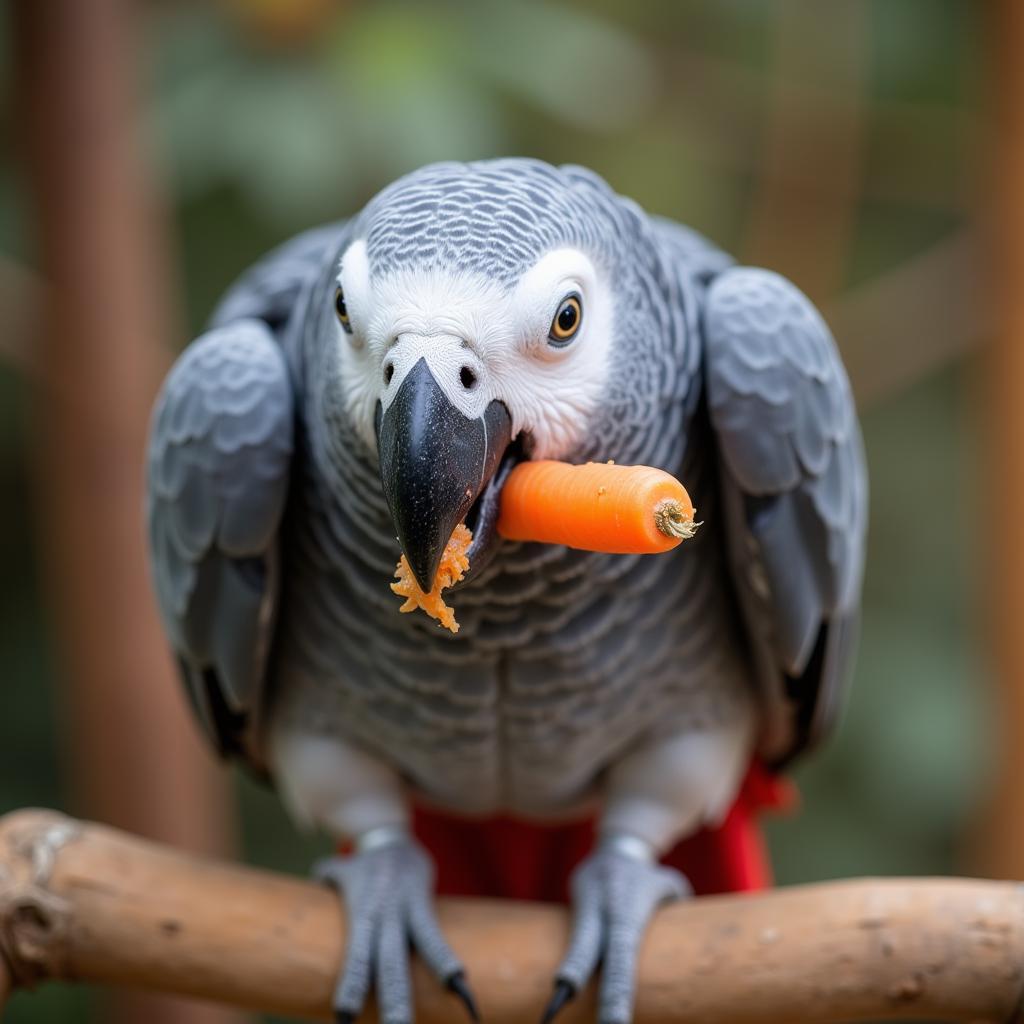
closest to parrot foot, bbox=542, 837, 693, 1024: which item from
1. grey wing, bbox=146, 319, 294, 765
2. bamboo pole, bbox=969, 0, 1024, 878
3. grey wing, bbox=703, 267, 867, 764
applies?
grey wing, bbox=703, 267, 867, 764

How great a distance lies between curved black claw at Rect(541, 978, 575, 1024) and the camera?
886 mm

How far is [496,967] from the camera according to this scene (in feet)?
2.99

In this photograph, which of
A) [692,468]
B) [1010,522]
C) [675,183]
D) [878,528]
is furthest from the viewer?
[878,528]

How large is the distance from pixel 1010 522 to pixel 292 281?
1.03 metres

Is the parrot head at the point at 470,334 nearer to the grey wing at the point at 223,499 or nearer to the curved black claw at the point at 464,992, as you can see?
the grey wing at the point at 223,499

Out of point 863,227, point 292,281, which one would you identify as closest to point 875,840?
point 863,227

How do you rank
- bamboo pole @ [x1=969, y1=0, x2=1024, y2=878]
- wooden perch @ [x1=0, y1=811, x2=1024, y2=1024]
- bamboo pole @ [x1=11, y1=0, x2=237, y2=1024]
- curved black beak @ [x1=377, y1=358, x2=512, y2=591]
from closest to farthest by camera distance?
curved black beak @ [x1=377, y1=358, x2=512, y2=591] → wooden perch @ [x1=0, y1=811, x2=1024, y2=1024] → bamboo pole @ [x1=11, y1=0, x2=237, y2=1024] → bamboo pole @ [x1=969, y1=0, x2=1024, y2=878]

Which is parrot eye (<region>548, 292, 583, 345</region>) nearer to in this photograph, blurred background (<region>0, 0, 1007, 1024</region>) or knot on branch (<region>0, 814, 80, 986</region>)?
knot on branch (<region>0, 814, 80, 986</region>)

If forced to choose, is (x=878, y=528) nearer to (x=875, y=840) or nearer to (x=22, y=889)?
(x=875, y=840)

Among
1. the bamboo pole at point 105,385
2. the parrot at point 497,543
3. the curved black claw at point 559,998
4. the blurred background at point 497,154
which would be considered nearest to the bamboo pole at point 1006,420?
the blurred background at point 497,154

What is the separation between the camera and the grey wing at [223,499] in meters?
0.89

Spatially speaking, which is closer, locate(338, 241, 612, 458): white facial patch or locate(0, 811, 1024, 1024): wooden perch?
locate(338, 241, 612, 458): white facial patch

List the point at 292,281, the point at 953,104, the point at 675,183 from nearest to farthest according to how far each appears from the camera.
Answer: the point at 292,281 → the point at 675,183 → the point at 953,104

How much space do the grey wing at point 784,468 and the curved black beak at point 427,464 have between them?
0.82 ft
